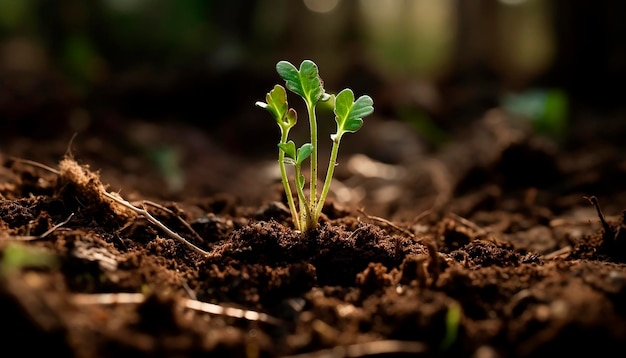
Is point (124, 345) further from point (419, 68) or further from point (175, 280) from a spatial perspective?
point (419, 68)

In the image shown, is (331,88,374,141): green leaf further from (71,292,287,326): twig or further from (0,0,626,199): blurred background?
(0,0,626,199): blurred background

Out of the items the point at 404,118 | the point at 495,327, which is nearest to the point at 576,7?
the point at 404,118

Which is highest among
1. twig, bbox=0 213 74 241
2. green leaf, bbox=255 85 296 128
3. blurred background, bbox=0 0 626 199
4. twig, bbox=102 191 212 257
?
blurred background, bbox=0 0 626 199

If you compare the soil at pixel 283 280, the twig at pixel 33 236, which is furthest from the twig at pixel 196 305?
the twig at pixel 33 236

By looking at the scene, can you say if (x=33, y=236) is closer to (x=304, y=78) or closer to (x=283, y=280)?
(x=283, y=280)

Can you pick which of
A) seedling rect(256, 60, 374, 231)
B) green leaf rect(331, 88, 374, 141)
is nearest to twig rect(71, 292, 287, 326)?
seedling rect(256, 60, 374, 231)
